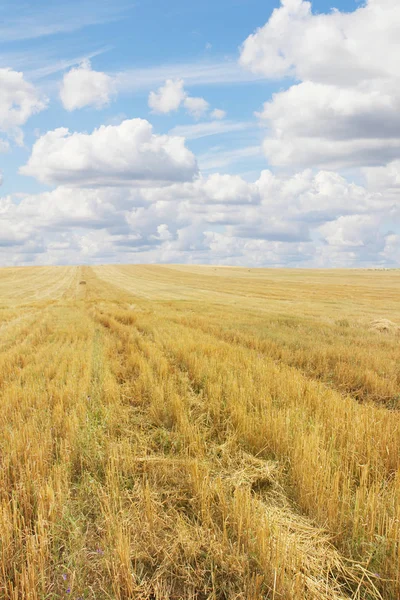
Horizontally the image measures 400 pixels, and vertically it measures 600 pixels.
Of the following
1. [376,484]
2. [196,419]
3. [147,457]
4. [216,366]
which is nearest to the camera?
[376,484]

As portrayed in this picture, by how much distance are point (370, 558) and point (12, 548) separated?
111 inches

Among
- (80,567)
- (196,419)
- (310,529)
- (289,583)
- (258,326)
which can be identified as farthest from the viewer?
(258,326)

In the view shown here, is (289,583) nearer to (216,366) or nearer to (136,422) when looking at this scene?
(136,422)

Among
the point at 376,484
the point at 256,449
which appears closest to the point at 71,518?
the point at 256,449

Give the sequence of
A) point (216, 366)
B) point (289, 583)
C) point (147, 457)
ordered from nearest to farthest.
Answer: point (289, 583) < point (147, 457) < point (216, 366)

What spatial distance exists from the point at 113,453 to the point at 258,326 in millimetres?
13017

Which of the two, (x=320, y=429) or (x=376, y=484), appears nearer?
(x=376, y=484)

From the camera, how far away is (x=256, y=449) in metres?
5.23

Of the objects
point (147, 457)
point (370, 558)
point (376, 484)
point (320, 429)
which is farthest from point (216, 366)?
point (370, 558)

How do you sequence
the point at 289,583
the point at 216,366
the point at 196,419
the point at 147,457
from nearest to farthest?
the point at 289,583
the point at 147,457
the point at 196,419
the point at 216,366

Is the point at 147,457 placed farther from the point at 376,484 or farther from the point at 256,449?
the point at 376,484

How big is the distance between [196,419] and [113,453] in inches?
66.8

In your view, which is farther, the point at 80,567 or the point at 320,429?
the point at 320,429

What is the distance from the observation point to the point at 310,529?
3.53 metres
